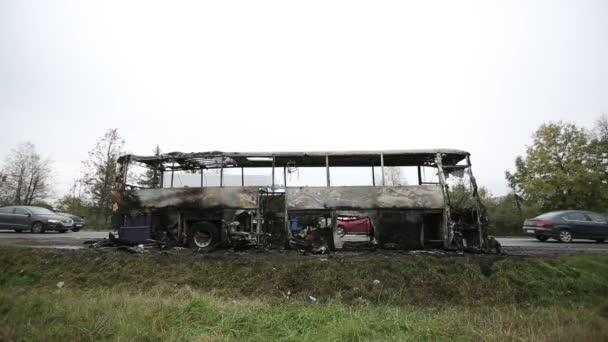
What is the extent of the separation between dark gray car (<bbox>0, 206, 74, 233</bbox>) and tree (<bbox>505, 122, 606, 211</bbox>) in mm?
30049

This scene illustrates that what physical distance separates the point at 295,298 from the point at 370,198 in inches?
154

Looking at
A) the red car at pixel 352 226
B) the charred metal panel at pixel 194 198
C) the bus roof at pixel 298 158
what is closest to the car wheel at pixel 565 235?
the bus roof at pixel 298 158

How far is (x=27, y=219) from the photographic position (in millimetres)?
14703

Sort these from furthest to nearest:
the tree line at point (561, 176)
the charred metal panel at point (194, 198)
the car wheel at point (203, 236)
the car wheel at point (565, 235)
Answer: the tree line at point (561, 176) < the car wheel at point (565, 235) < the car wheel at point (203, 236) < the charred metal panel at point (194, 198)

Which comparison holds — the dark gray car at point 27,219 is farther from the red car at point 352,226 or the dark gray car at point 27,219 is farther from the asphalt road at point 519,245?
the red car at point 352,226

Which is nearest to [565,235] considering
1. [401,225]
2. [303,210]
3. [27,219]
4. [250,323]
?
[401,225]

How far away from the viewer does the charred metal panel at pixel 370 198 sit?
8500mm

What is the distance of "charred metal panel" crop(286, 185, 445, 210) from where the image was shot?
850cm

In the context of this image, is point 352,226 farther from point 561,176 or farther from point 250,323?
point 561,176

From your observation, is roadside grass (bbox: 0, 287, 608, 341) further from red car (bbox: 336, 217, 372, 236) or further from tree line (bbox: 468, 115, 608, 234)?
tree line (bbox: 468, 115, 608, 234)

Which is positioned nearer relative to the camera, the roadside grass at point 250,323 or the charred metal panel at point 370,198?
the roadside grass at point 250,323

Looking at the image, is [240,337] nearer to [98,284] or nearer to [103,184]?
[98,284]

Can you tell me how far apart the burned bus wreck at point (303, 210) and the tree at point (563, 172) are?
17.9 m

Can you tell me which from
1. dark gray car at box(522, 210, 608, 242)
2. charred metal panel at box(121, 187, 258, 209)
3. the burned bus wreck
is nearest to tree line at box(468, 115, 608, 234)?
dark gray car at box(522, 210, 608, 242)
